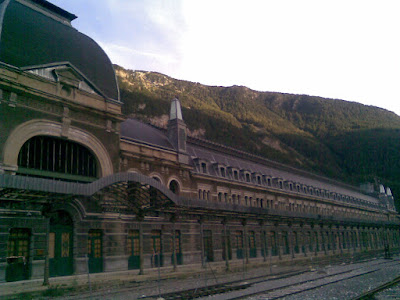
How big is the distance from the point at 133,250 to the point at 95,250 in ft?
13.1

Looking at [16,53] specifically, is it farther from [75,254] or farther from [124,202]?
[75,254]

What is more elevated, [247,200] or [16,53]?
[16,53]

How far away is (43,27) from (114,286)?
1746cm

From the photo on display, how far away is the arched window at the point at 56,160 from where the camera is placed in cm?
2225

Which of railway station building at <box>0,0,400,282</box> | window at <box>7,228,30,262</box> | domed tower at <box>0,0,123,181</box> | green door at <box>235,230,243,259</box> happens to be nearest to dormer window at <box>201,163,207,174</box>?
railway station building at <box>0,0,400,282</box>

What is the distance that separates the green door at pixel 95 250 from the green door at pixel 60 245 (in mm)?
1617

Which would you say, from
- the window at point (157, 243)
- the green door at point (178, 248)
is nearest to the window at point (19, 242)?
the window at point (157, 243)

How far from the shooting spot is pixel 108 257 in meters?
25.8

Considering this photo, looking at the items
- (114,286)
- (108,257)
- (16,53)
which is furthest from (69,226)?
(16,53)

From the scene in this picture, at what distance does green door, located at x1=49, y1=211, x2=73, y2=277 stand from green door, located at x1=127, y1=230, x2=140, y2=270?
555 centimetres

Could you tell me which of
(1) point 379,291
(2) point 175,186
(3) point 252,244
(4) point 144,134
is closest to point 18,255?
(4) point 144,134

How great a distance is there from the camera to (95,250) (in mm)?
25594

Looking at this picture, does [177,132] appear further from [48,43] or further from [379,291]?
[379,291]

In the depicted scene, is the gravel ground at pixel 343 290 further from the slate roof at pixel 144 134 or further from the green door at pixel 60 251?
the slate roof at pixel 144 134
